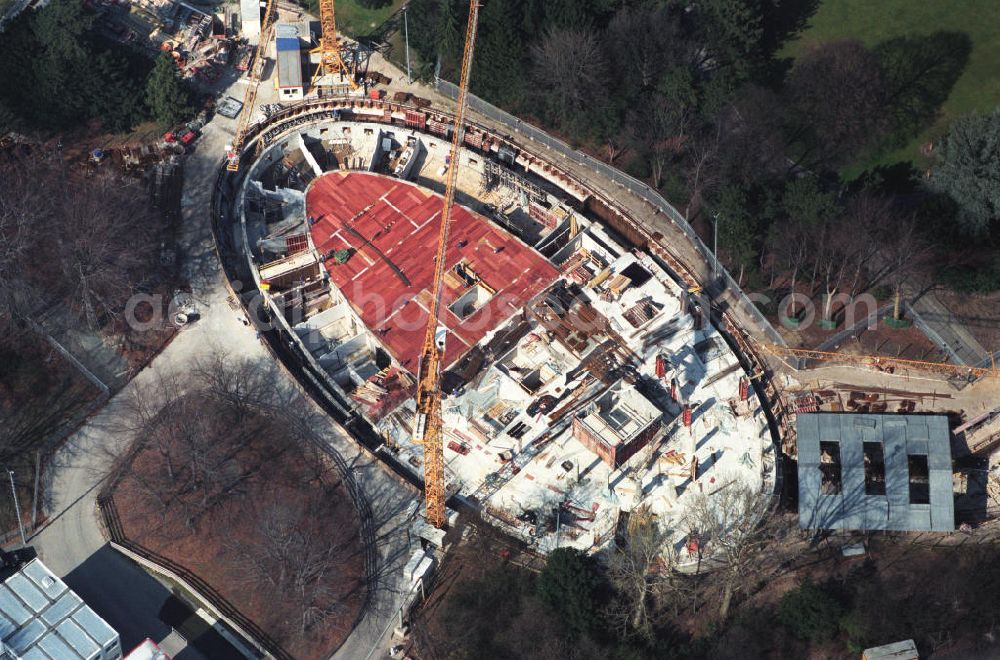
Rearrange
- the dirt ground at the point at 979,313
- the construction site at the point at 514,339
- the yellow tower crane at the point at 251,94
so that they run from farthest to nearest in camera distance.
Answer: the yellow tower crane at the point at 251,94 < the dirt ground at the point at 979,313 < the construction site at the point at 514,339

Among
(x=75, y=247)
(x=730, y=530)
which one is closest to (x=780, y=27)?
(x=730, y=530)

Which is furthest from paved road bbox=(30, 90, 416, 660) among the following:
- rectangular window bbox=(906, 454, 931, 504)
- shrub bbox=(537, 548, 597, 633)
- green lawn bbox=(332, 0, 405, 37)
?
rectangular window bbox=(906, 454, 931, 504)

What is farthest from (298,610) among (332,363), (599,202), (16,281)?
(599,202)

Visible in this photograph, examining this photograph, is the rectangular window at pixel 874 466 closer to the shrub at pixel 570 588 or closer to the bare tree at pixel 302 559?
the shrub at pixel 570 588

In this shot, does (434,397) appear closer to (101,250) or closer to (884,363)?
(101,250)

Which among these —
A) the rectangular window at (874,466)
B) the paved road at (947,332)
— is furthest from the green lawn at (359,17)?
the rectangular window at (874,466)

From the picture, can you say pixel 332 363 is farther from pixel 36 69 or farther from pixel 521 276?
pixel 36 69
